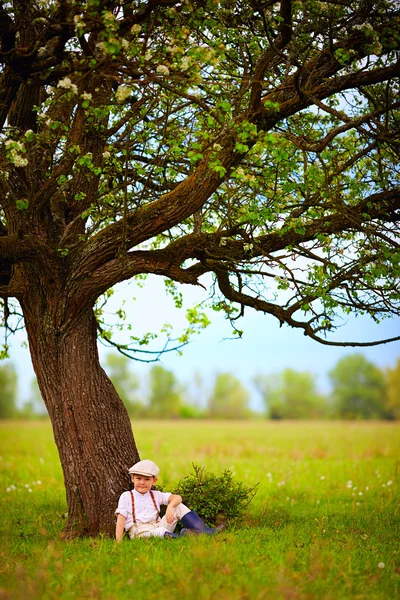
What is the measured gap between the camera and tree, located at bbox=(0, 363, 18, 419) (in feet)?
320

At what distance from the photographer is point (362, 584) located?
24.4 feet

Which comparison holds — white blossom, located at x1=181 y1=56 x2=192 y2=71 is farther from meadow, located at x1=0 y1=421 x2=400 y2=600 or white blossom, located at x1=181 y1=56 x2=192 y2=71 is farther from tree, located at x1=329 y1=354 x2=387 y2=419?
tree, located at x1=329 y1=354 x2=387 y2=419

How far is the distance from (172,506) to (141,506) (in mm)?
473

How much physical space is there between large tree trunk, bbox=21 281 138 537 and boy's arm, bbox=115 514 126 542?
678 millimetres

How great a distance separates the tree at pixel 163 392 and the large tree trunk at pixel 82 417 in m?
99.6

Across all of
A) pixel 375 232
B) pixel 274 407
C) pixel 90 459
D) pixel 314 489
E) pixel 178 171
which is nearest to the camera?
pixel 375 232

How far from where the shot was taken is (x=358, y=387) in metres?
118

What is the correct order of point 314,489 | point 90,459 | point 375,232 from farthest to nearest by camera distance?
1. point 314,489
2. point 90,459
3. point 375,232

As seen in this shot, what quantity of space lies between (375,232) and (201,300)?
3885mm

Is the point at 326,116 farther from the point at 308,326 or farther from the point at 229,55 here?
the point at 308,326

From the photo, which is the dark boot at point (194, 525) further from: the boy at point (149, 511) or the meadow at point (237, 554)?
the meadow at point (237, 554)

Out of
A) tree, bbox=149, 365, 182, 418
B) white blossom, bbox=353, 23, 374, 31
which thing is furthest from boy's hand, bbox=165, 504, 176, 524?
tree, bbox=149, 365, 182, 418

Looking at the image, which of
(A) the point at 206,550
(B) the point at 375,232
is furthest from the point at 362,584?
(B) the point at 375,232

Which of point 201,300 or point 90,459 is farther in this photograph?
point 201,300
